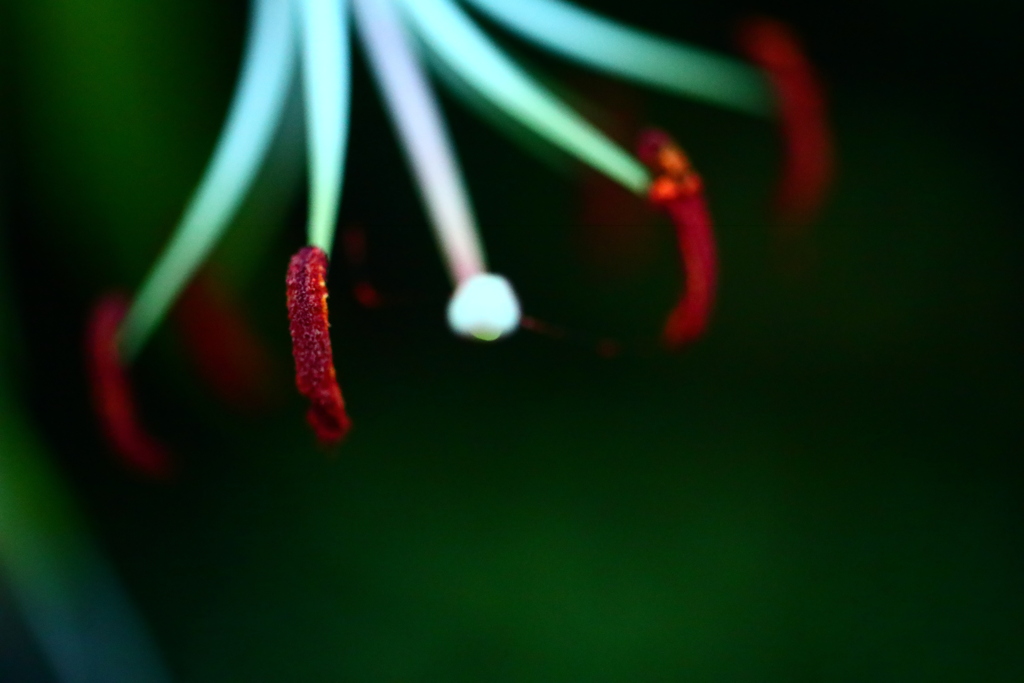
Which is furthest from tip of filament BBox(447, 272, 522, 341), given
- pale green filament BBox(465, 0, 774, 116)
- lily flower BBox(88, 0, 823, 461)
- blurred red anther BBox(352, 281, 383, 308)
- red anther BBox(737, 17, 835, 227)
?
red anther BBox(737, 17, 835, 227)

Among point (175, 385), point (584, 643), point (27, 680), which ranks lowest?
point (27, 680)

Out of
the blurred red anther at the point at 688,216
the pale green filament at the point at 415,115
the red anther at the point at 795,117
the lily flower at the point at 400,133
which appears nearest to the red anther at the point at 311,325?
the lily flower at the point at 400,133

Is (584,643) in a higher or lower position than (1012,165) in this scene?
lower

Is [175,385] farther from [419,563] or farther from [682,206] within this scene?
[682,206]

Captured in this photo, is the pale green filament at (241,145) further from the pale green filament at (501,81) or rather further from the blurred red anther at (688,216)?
the blurred red anther at (688,216)

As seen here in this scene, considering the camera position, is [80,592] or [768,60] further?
[768,60]

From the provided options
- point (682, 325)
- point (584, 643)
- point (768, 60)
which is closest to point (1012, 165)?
point (768, 60)
